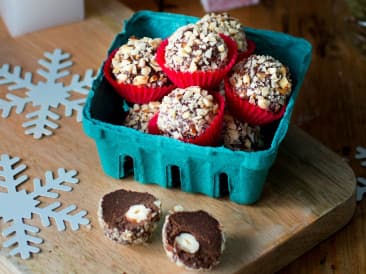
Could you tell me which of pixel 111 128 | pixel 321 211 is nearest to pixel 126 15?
pixel 111 128

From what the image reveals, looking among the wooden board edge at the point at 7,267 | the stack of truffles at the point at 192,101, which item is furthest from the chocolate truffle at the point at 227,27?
the wooden board edge at the point at 7,267

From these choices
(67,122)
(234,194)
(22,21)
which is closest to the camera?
(234,194)

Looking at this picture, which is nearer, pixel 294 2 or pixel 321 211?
pixel 321 211

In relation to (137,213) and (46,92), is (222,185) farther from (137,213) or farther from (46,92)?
(46,92)

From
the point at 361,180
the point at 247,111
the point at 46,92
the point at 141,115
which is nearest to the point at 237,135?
the point at 247,111

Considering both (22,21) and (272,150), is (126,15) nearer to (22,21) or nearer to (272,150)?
(22,21)

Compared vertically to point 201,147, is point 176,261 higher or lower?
lower

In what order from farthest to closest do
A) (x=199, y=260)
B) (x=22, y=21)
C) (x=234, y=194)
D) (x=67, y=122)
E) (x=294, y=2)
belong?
(x=294, y=2) → (x=22, y=21) → (x=67, y=122) → (x=234, y=194) → (x=199, y=260)

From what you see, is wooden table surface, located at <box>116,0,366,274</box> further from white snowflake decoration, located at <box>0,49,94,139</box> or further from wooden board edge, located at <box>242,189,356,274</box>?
white snowflake decoration, located at <box>0,49,94,139</box>
